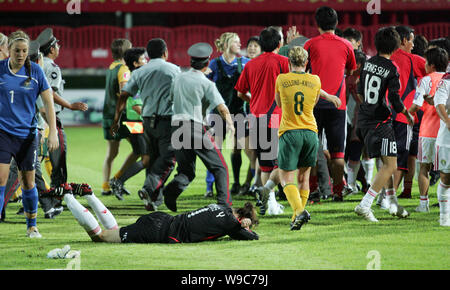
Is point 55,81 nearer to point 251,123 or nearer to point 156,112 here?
point 156,112

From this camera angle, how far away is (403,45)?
30.0 ft

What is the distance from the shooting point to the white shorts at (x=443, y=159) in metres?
7.65

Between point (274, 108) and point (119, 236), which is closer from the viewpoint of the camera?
point (119, 236)

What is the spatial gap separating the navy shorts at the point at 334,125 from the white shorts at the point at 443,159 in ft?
5.18

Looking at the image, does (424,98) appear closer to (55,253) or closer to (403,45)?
(403,45)

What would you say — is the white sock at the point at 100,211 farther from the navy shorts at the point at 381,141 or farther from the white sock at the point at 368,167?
the white sock at the point at 368,167

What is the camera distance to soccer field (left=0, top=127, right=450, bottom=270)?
5.97 metres

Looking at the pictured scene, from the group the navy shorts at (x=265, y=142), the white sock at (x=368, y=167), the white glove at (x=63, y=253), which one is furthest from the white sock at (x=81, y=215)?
the white sock at (x=368, y=167)

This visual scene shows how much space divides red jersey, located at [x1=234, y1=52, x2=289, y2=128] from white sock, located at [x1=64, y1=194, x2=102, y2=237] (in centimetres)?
281

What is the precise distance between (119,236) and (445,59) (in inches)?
153

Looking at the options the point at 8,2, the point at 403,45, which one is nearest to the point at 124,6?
the point at 8,2

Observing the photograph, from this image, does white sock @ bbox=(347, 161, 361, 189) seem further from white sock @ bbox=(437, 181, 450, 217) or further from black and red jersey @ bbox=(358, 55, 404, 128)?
white sock @ bbox=(437, 181, 450, 217)

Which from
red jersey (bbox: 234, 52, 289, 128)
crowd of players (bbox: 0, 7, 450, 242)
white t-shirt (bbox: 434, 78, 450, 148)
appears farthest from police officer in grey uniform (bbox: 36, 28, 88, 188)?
white t-shirt (bbox: 434, 78, 450, 148)

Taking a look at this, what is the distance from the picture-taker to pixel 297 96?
7.38 metres
